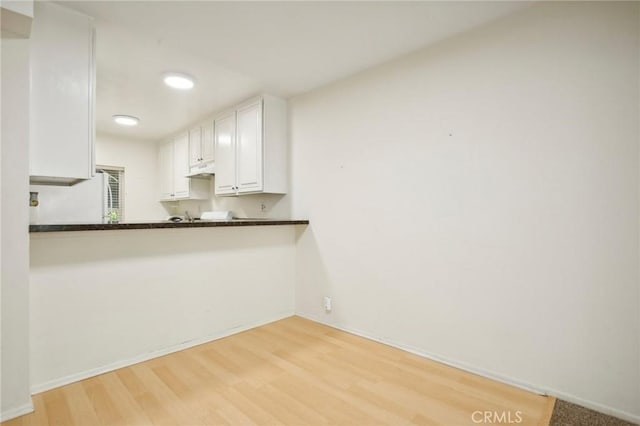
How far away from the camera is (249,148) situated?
3.37 meters

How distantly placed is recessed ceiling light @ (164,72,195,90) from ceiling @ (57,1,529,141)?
0.07m

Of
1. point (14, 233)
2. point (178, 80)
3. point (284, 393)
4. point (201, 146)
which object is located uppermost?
point (178, 80)

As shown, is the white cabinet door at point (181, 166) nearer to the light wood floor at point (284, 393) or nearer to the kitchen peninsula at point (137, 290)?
the kitchen peninsula at point (137, 290)

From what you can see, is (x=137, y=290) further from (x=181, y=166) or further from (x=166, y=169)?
(x=166, y=169)

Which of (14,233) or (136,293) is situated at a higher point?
(14,233)

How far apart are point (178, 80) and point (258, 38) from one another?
109 cm

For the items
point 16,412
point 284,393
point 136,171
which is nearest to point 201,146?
point 136,171

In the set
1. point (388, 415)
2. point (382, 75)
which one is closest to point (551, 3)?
point (382, 75)

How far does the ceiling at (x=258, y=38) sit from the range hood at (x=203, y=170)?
105 centimetres

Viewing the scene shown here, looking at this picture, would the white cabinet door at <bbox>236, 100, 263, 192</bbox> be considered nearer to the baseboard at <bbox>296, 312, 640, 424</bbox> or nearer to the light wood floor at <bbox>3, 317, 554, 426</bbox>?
the light wood floor at <bbox>3, 317, 554, 426</bbox>

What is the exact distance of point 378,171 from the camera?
8.59 feet

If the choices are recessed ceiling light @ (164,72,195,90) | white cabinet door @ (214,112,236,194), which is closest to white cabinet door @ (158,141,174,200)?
white cabinet door @ (214,112,236,194)

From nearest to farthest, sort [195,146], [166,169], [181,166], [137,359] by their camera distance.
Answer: [137,359], [195,146], [181,166], [166,169]

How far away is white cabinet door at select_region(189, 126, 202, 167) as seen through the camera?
4289 mm
